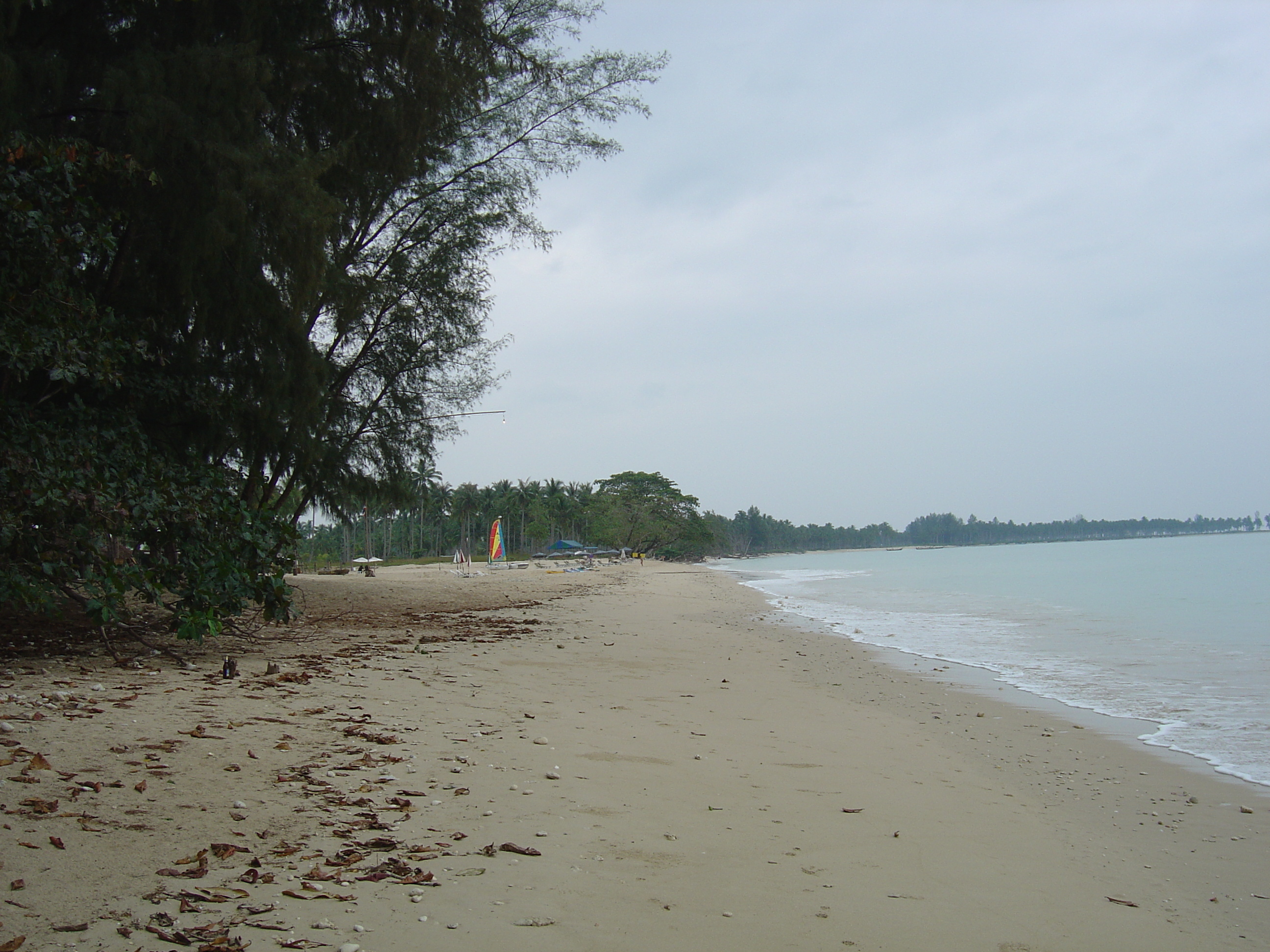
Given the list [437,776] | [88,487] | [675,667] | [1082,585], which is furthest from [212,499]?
[1082,585]

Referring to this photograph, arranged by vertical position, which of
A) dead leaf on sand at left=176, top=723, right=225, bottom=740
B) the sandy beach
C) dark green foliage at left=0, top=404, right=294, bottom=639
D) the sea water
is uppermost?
dark green foliage at left=0, top=404, right=294, bottom=639

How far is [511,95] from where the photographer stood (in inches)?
449

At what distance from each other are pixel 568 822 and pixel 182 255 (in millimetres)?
5226

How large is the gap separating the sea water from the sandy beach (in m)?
1.38

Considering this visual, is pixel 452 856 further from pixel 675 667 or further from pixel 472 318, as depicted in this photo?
pixel 472 318

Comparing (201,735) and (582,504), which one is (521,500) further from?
(201,735)

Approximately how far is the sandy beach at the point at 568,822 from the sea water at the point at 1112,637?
138 centimetres

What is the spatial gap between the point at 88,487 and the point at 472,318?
26.7 ft

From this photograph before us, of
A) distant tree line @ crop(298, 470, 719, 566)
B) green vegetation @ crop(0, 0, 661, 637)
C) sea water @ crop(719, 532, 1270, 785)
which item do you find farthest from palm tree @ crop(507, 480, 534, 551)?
green vegetation @ crop(0, 0, 661, 637)

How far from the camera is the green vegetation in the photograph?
504cm

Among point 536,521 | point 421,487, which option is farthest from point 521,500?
point 421,487

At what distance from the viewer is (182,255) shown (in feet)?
19.7

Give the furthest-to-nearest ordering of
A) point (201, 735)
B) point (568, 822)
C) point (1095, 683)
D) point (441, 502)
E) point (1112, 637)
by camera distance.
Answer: point (441, 502)
point (1112, 637)
point (1095, 683)
point (201, 735)
point (568, 822)

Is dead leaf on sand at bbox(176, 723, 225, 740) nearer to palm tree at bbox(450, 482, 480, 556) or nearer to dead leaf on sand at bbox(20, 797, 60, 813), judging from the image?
dead leaf on sand at bbox(20, 797, 60, 813)
